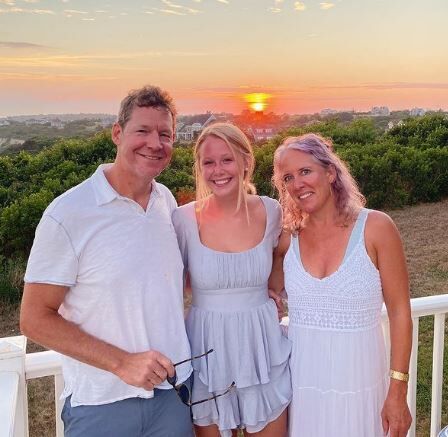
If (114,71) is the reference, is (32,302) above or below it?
below

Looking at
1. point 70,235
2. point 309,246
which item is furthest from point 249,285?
point 70,235

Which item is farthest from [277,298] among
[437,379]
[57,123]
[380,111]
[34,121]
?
[380,111]

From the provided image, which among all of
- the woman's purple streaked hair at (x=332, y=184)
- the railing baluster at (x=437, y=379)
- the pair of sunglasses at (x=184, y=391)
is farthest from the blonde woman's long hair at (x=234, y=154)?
the railing baluster at (x=437, y=379)

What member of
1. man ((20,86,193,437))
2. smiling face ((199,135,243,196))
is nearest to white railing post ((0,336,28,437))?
man ((20,86,193,437))

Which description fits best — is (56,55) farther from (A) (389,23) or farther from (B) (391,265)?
(B) (391,265)

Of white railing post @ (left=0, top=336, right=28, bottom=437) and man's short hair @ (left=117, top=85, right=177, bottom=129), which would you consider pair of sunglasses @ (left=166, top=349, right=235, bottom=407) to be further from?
man's short hair @ (left=117, top=85, right=177, bottom=129)

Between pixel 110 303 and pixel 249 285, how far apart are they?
54cm

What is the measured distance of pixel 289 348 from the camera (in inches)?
79.9

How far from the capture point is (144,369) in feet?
5.30

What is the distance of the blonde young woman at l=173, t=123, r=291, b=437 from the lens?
6.49ft

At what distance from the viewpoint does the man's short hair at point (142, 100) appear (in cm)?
178

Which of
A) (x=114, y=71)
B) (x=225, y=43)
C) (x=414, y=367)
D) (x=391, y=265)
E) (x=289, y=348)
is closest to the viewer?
(x=391, y=265)

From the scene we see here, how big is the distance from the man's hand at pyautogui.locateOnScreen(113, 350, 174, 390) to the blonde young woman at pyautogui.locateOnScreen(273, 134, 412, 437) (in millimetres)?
565

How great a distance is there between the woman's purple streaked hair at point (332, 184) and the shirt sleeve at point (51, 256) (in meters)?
0.82
